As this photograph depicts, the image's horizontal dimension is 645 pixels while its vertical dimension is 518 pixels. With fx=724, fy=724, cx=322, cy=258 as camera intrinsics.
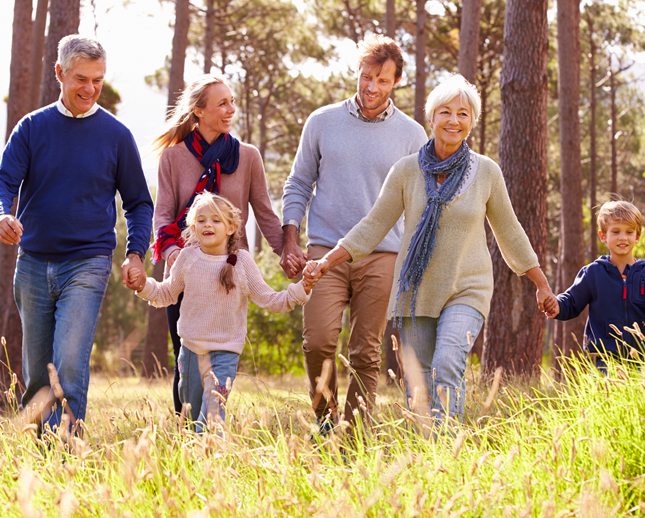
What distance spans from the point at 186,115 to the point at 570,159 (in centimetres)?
912

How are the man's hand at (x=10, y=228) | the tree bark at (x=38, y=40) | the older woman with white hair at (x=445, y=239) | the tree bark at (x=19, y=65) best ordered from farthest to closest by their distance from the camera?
the tree bark at (x=38, y=40) < the tree bark at (x=19, y=65) < the older woman with white hair at (x=445, y=239) < the man's hand at (x=10, y=228)

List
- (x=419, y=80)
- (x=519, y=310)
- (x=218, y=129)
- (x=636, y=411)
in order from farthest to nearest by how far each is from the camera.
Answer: (x=419, y=80) → (x=519, y=310) → (x=218, y=129) → (x=636, y=411)

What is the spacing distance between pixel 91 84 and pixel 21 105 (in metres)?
7.39

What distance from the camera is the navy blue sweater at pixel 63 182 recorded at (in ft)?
13.8

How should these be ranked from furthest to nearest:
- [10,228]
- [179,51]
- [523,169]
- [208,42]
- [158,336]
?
[208,42] → [158,336] → [179,51] → [523,169] → [10,228]

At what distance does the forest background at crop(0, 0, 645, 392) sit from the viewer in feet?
26.4

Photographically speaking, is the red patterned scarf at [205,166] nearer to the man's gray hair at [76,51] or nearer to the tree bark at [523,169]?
the man's gray hair at [76,51]

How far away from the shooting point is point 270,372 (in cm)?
1794

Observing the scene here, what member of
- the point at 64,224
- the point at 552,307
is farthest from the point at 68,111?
the point at 552,307

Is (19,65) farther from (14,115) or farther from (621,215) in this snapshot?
(621,215)

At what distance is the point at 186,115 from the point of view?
467 cm

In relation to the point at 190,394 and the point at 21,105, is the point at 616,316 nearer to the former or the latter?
the point at 190,394

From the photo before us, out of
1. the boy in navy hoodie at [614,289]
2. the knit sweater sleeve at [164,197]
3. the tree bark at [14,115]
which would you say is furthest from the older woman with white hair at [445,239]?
the tree bark at [14,115]

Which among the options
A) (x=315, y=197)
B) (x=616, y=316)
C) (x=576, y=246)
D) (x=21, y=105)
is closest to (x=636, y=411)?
(x=616, y=316)
